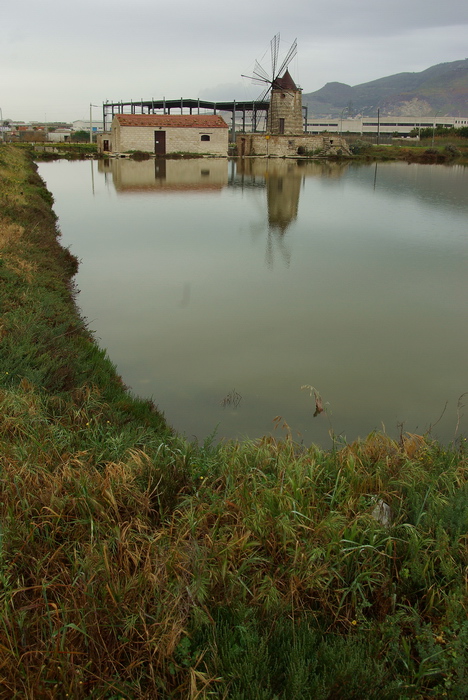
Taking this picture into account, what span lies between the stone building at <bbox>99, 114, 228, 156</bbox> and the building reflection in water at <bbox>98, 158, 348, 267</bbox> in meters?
2.68

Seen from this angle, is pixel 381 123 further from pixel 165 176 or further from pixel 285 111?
pixel 165 176

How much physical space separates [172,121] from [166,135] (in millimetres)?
970

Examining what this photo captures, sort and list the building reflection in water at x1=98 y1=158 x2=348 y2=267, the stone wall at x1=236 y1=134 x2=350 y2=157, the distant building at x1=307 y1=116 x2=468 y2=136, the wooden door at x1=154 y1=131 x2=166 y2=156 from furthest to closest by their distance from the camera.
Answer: the distant building at x1=307 y1=116 x2=468 y2=136 < the stone wall at x1=236 y1=134 x2=350 y2=157 < the wooden door at x1=154 y1=131 x2=166 y2=156 < the building reflection in water at x1=98 y1=158 x2=348 y2=267

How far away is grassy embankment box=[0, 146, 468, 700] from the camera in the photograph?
160 centimetres

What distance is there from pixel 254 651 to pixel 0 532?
97 cm

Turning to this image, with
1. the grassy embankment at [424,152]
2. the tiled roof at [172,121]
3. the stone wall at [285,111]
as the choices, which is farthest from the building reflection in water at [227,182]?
the grassy embankment at [424,152]

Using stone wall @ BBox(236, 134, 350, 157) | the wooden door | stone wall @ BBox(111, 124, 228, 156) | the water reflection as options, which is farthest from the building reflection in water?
stone wall @ BBox(236, 134, 350, 157)

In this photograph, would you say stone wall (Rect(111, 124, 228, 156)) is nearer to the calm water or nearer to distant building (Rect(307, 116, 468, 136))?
the calm water

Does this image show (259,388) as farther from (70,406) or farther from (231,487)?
(231,487)

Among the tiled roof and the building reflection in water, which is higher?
the tiled roof

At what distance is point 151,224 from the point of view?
12.5 metres

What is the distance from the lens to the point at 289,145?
38.6 m

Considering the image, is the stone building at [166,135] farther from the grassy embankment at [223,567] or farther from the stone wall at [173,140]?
the grassy embankment at [223,567]

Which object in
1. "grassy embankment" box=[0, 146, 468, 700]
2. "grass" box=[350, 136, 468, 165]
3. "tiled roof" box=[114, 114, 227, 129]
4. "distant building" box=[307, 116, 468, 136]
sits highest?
"distant building" box=[307, 116, 468, 136]
